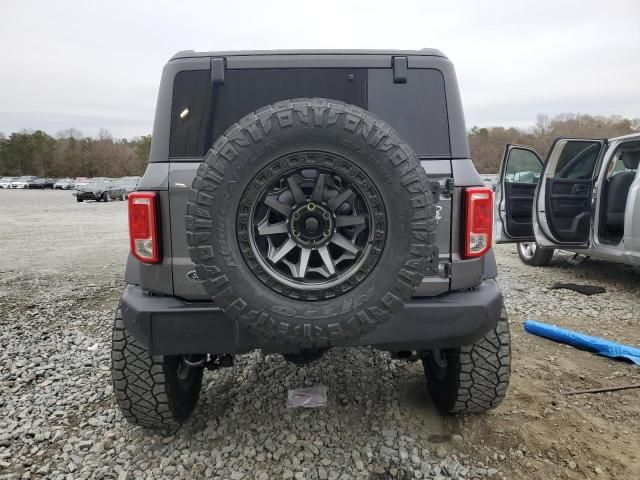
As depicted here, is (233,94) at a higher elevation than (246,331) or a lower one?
higher

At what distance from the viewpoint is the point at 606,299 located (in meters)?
5.08

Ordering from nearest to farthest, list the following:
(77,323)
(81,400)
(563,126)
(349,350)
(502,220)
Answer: (81,400) < (349,350) < (77,323) < (502,220) < (563,126)

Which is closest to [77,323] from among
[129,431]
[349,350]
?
[129,431]

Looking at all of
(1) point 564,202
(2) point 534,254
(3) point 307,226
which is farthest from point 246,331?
(2) point 534,254

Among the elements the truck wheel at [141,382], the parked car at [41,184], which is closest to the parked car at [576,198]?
the truck wheel at [141,382]

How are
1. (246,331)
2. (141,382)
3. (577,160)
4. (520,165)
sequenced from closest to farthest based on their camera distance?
1. (246,331)
2. (141,382)
3. (577,160)
4. (520,165)

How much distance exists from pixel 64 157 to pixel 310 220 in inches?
3306

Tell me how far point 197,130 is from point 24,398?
217 centimetres

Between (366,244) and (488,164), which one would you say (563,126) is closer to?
(488,164)

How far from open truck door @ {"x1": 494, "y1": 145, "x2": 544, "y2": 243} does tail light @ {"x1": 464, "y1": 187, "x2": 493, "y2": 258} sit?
425 centimetres

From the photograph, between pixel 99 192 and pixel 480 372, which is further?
pixel 99 192

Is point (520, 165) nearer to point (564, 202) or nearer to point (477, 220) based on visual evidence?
point (564, 202)

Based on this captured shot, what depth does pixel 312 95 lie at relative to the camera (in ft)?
7.33

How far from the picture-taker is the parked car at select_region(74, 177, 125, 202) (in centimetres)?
2791
